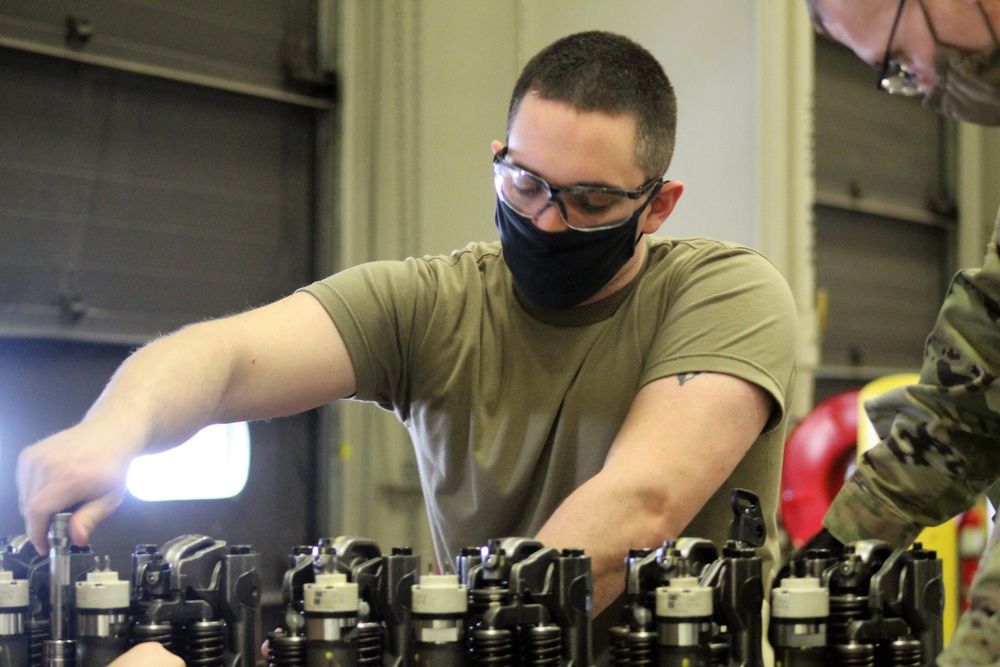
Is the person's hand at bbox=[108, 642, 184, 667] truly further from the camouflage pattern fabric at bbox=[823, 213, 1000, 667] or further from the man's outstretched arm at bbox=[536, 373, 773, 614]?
the camouflage pattern fabric at bbox=[823, 213, 1000, 667]

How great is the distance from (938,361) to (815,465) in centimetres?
290

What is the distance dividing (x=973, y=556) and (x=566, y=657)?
14.2 ft

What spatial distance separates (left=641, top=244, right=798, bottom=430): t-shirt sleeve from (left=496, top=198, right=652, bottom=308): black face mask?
12 cm

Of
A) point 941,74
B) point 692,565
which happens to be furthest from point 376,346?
point 941,74

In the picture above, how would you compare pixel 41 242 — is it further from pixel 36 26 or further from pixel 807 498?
pixel 807 498

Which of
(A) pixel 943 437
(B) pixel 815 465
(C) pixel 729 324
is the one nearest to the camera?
(A) pixel 943 437

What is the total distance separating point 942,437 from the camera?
56.6 inches

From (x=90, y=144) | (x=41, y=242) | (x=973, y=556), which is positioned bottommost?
(x=973, y=556)

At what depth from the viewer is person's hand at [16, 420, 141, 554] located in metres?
1.23

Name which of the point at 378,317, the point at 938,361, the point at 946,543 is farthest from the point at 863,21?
the point at 946,543

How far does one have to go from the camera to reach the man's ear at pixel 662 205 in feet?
6.12

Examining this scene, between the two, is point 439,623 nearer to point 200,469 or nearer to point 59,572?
point 59,572

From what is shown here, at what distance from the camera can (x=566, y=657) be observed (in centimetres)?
118

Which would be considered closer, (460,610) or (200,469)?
(460,610)
